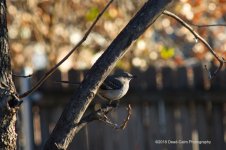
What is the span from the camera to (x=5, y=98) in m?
2.45

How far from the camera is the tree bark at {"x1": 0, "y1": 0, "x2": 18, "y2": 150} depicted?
2.46 m

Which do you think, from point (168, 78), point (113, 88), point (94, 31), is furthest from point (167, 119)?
point (113, 88)

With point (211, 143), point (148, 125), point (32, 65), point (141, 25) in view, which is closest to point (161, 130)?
point (148, 125)

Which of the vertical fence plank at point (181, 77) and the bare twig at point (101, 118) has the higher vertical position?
the vertical fence plank at point (181, 77)

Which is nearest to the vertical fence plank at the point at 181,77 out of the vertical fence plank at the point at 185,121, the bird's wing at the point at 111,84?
the vertical fence plank at the point at 185,121

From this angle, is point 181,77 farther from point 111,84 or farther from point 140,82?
point 111,84

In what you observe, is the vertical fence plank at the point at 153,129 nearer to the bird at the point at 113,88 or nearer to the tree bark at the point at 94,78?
the bird at the point at 113,88

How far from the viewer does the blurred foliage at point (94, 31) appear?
9.16 metres

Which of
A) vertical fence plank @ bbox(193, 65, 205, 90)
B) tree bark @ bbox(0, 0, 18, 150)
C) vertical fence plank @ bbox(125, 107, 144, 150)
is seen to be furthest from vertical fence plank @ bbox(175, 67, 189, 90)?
tree bark @ bbox(0, 0, 18, 150)

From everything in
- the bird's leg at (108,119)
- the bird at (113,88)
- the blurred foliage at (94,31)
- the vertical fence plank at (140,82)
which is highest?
the blurred foliage at (94,31)

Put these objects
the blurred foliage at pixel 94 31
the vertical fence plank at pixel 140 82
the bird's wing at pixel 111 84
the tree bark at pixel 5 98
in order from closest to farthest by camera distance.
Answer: the tree bark at pixel 5 98 < the bird's wing at pixel 111 84 < the vertical fence plank at pixel 140 82 < the blurred foliage at pixel 94 31

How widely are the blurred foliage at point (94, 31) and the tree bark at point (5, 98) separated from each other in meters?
6.08

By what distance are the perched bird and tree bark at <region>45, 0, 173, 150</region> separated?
2.31 m

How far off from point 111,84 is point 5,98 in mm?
2928
